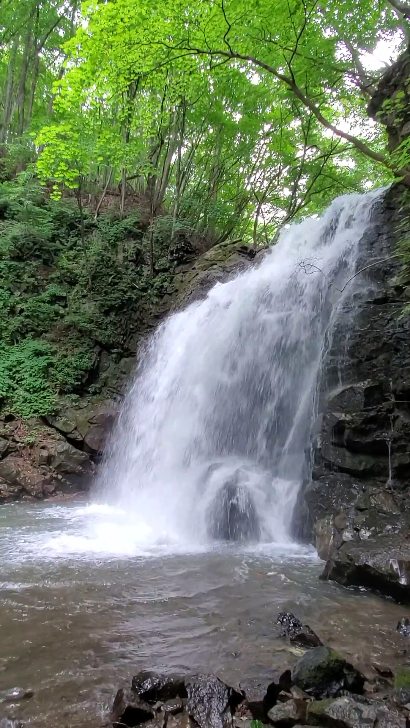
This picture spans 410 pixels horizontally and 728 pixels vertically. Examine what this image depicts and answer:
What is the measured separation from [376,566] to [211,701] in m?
2.56

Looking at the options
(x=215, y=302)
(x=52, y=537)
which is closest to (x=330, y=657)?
(x=52, y=537)

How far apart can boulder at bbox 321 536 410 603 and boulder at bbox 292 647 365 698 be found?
5.72 feet

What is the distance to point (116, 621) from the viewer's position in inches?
150

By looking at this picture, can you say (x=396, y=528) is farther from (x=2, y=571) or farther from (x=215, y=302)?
(x=215, y=302)

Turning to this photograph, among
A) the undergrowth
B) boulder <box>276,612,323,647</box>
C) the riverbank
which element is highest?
the undergrowth

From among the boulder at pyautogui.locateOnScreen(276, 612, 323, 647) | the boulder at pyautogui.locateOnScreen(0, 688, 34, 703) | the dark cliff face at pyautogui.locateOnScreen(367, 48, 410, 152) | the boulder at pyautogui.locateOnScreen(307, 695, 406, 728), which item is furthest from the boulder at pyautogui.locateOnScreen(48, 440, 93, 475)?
the dark cliff face at pyautogui.locateOnScreen(367, 48, 410, 152)

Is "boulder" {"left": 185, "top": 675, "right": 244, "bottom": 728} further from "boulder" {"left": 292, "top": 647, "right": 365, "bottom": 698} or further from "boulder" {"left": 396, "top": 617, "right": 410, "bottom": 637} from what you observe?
"boulder" {"left": 396, "top": 617, "right": 410, "bottom": 637}

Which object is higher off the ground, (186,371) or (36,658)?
(186,371)

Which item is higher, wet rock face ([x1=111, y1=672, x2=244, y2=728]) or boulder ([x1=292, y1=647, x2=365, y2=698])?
boulder ([x1=292, y1=647, x2=365, y2=698])

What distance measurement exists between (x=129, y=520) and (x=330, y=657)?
17.1ft

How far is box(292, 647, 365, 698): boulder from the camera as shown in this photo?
9.03ft

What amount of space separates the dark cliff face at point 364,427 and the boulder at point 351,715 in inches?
108

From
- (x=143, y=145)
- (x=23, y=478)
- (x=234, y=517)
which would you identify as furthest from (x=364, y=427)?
(x=143, y=145)

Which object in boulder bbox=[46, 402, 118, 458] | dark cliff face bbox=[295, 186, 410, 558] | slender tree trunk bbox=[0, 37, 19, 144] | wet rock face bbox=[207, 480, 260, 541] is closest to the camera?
dark cliff face bbox=[295, 186, 410, 558]
